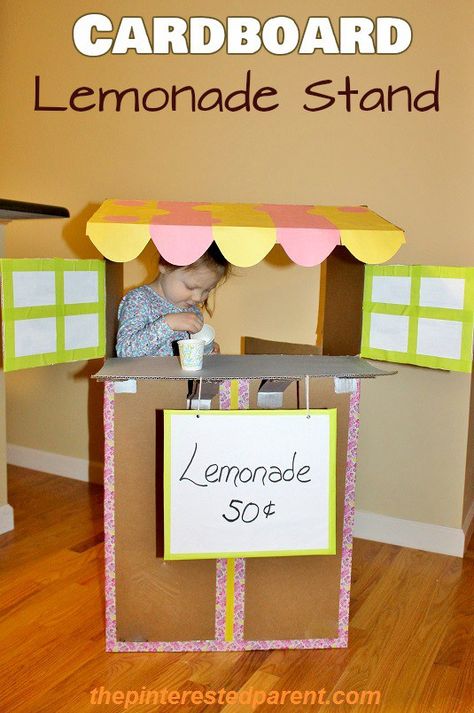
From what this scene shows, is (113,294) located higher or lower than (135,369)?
higher

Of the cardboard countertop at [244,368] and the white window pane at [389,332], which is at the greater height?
the white window pane at [389,332]

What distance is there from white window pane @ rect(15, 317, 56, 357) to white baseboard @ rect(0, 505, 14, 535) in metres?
0.82

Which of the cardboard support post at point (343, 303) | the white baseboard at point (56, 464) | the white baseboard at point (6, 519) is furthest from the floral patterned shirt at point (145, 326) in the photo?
the white baseboard at point (56, 464)

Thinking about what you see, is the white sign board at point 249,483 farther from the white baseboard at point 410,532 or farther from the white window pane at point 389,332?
the white baseboard at point 410,532

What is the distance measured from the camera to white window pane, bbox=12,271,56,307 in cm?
151

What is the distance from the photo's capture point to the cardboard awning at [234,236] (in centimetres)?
142

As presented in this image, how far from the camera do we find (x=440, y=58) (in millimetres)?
2020

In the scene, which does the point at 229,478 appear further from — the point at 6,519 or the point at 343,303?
the point at 6,519

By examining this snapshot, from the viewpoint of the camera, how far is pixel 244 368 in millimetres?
1524

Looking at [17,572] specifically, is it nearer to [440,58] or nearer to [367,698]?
[367,698]

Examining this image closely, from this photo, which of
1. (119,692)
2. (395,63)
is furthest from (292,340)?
(119,692)

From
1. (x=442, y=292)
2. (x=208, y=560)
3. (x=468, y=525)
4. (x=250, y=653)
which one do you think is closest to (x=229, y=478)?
(x=208, y=560)

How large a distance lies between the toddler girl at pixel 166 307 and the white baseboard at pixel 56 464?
1.02 metres

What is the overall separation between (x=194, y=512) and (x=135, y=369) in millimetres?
322
